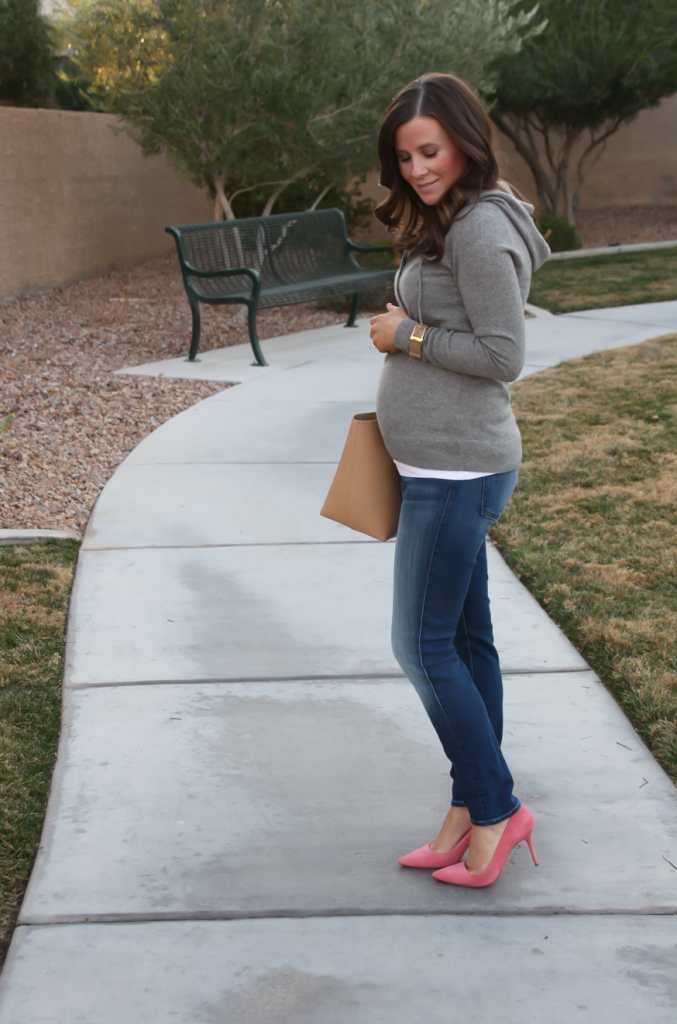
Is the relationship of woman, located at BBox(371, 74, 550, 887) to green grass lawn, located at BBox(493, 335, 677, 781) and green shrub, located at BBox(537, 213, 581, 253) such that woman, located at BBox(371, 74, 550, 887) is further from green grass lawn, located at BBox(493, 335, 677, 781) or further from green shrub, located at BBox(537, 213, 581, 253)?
green shrub, located at BBox(537, 213, 581, 253)

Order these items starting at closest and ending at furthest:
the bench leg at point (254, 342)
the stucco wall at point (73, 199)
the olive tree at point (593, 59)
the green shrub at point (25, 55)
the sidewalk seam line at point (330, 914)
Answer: the sidewalk seam line at point (330, 914) → the bench leg at point (254, 342) → the stucco wall at point (73, 199) → the green shrub at point (25, 55) → the olive tree at point (593, 59)

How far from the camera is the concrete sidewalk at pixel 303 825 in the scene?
197cm

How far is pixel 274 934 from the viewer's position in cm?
211

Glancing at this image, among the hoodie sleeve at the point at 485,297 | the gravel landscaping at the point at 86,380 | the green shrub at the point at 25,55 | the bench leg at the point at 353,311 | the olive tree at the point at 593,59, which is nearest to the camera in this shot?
the hoodie sleeve at the point at 485,297

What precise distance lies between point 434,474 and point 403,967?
104 cm

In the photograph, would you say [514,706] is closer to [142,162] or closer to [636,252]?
[142,162]

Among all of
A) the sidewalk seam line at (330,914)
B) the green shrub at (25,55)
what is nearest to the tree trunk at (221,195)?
the green shrub at (25,55)

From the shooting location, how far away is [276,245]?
9586 mm

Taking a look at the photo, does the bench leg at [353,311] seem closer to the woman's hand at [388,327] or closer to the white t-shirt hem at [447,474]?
the woman's hand at [388,327]

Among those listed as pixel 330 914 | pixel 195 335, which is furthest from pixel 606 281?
pixel 330 914

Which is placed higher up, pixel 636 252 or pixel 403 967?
pixel 636 252

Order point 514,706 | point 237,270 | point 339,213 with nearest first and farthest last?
point 514,706, point 237,270, point 339,213

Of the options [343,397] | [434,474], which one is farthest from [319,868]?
[343,397]

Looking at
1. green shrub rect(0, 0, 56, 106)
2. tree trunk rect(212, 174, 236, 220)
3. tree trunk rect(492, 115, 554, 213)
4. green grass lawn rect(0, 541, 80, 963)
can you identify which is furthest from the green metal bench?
tree trunk rect(492, 115, 554, 213)
